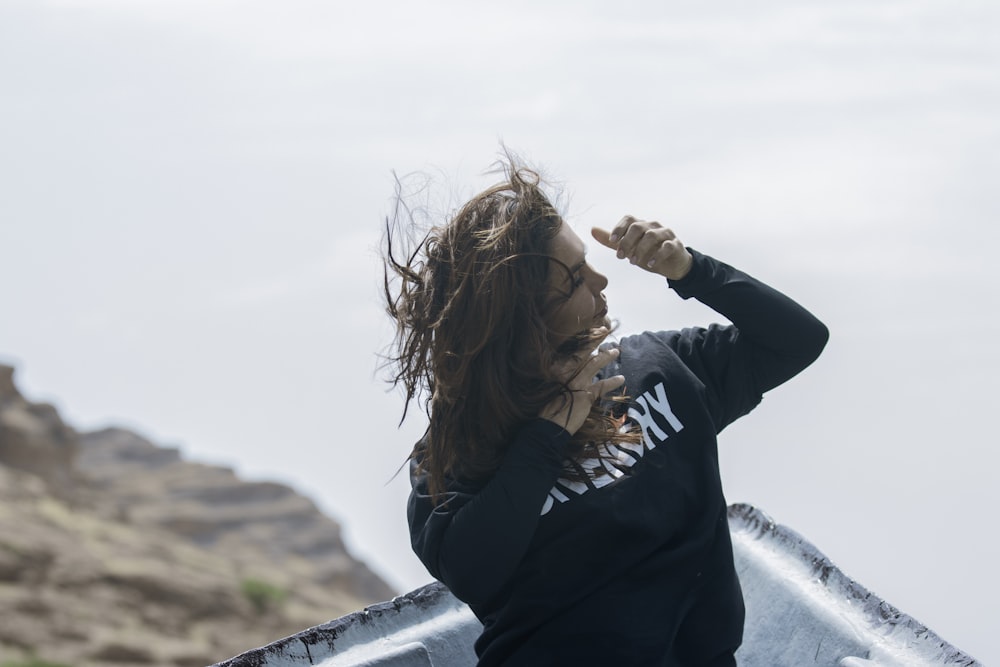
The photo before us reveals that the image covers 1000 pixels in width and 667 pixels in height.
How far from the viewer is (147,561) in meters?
7.00

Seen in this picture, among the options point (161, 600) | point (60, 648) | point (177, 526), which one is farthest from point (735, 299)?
point (177, 526)

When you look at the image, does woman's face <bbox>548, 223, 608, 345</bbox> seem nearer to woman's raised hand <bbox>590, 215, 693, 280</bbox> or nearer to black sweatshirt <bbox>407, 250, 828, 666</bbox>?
woman's raised hand <bbox>590, 215, 693, 280</bbox>

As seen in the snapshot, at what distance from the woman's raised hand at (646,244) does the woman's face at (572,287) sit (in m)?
0.05

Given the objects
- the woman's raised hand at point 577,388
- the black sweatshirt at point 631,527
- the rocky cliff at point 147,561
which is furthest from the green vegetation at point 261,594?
the woman's raised hand at point 577,388

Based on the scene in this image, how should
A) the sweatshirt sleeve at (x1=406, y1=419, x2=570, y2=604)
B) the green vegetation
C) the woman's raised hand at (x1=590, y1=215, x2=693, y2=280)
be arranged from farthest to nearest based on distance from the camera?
the green vegetation < the woman's raised hand at (x1=590, y1=215, x2=693, y2=280) < the sweatshirt sleeve at (x1=406, y1=419, x2=570, y2=604)

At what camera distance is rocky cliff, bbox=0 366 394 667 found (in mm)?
5883

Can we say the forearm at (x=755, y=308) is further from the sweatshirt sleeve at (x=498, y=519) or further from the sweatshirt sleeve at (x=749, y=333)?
the sweatshirt sleeve at (x=498, y=519)

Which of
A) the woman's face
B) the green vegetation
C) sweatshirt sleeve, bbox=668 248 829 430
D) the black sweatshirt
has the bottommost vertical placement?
the black sweatshirt

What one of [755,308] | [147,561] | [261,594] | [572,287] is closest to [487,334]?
[572,287]

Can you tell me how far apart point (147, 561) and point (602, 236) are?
5913 mm

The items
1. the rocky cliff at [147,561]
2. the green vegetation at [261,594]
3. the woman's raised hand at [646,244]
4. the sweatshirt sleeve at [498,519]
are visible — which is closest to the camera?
the sweatshirt sleeve at [498,519]

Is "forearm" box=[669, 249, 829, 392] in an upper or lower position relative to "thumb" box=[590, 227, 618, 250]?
lower

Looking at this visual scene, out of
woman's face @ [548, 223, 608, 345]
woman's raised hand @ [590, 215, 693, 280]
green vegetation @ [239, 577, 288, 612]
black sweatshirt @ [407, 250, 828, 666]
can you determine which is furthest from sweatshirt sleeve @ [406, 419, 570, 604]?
green vegetation @ [239, 577, 288, 612]

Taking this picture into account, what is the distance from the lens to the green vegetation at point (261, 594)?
287 inches
